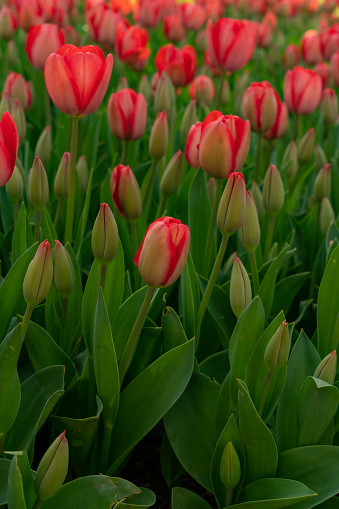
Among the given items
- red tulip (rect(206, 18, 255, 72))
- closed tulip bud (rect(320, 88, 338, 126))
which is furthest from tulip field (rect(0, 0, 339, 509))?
closed tulip bud (rect(320, 88, 338, 126))

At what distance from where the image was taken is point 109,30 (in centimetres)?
236

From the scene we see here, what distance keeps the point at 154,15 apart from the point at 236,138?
87.0 inches

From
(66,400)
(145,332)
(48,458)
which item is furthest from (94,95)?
(48,458)

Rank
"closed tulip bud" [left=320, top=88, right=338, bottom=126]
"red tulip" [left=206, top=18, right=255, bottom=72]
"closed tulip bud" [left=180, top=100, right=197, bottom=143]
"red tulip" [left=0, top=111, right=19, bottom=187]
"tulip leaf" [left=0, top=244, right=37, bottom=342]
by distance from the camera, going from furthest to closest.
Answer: "closed tulip bud" [left=320, top=88, right=338, bottom=126], "red tulip" [left=206, top=18, right=255, bottom=72], "closed tulip bud" [left=180, top=100, right=197, bottom=143], "tulip leaf" [left=0, top=244, right=37, bottom=342], "red tulip" [left=0, top=111, right=19, bottom=187]

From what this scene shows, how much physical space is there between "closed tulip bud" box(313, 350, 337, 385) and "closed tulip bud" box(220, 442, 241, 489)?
18 centimetres

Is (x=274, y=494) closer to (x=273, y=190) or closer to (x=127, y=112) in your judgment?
(x=273, y=190)

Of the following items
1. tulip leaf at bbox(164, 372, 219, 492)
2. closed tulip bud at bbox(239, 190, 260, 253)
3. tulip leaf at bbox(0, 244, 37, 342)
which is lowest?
tulip leaf at bbox(164, 372, 219, 492)

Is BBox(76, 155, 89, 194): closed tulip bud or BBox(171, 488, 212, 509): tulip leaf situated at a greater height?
BBox(76, 155, 89, 194): closed tulip bud

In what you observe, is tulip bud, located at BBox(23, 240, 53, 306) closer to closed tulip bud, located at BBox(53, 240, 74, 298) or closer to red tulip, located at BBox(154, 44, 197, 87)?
closed tulip bud, located at BBox(53, 240, 74, 298)

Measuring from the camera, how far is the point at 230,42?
5.98ft

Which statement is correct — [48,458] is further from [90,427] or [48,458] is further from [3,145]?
[3,145]

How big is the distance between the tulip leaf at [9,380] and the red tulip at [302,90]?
122 centimetres

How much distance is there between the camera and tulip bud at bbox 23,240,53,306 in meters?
0.93

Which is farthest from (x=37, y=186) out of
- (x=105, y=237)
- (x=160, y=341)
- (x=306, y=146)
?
(x=306, y=146)
